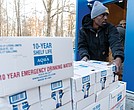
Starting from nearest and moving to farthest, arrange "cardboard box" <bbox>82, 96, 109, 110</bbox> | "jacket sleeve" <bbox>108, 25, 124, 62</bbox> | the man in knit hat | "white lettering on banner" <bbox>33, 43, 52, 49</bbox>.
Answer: "white lettering on banner" <bbox>33, 43, 52, 49</bbox> < "cardboard box" <bbox>82, 96, 109, 110</bbox> < "jacket sleeve" <bbox>108, 25, 124, 62</bbox> < the man in knit hat

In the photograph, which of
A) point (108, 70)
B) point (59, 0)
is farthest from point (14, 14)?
point (108, 70)

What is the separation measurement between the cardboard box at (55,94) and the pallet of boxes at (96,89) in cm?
5

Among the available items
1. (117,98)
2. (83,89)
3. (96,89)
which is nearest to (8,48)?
(83,89)

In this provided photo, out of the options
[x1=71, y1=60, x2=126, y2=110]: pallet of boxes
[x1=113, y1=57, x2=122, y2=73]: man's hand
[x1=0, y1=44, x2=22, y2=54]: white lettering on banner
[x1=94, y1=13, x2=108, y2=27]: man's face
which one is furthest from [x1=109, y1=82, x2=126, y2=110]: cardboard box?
[x1=0, y1=44, x2=22, y2=54]: white lettering on banner

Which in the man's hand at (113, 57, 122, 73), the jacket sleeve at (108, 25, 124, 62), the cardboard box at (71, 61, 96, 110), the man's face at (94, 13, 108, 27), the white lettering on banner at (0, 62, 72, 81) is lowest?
the cardboard box at (71, 61, 96, 110)

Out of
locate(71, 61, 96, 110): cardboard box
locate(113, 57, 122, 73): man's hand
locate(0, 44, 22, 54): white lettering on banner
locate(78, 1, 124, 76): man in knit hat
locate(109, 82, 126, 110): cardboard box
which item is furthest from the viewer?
locate(78, 1, 124, 76): man in knit hat

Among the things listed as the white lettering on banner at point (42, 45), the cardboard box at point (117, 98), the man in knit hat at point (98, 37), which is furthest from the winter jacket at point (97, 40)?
the white lettering on banner at point (42, 45)

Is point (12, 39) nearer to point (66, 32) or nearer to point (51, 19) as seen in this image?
point (66, 32)

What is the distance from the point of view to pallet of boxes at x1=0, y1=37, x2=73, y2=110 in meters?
0.75

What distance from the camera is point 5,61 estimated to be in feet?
2.43

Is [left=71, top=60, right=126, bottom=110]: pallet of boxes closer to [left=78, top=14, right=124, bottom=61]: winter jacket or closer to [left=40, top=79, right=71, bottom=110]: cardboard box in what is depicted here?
[left=40, top=79, right=71, bottom=110]: cardboard box

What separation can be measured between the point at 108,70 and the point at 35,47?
72 cm

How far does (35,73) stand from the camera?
0.85 m

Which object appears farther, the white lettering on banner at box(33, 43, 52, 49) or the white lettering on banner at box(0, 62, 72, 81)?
the white lettering on banner at box(33, 43, 52, 49)
